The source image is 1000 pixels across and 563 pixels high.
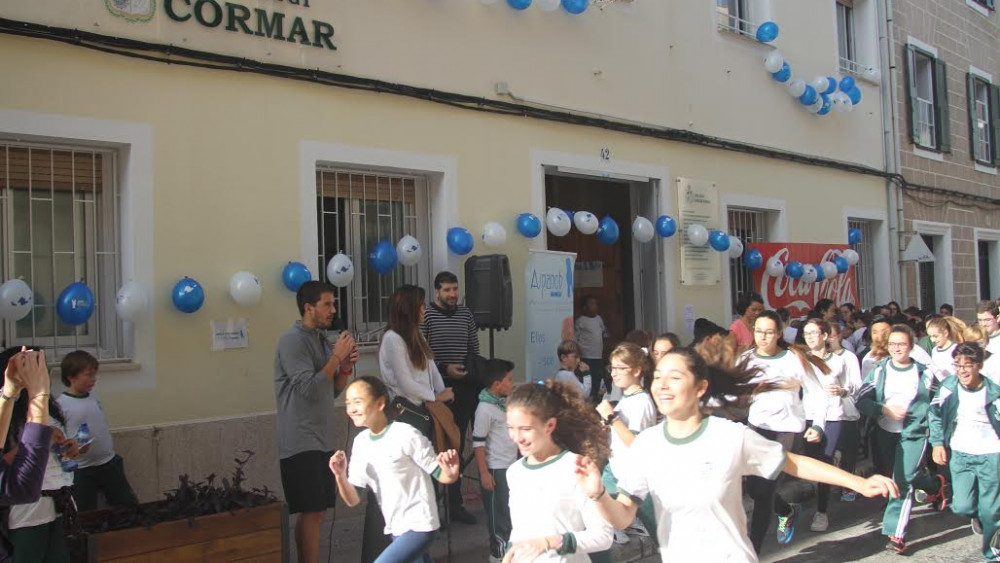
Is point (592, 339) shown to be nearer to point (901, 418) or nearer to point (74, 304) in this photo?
point (901, 418)

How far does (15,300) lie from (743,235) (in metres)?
9.11

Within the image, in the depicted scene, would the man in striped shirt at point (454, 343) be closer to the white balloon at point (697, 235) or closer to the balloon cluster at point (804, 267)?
the white balloon at point (697, 235)

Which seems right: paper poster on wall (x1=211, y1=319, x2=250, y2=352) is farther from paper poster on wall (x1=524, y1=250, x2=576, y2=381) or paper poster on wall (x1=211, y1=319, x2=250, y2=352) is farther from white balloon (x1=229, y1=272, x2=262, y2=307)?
paper poster on wall (x1=524, y1=250, x2=576, y2=381)

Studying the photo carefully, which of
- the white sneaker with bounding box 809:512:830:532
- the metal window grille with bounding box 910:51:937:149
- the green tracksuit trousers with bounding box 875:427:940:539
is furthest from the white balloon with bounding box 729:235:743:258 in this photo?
the metal window grille with bounding box 910:51:937:149

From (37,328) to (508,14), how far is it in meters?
5.27

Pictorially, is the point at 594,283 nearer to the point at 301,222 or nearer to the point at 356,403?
the point at 301,222

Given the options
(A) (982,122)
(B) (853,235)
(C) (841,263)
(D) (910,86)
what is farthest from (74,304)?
(A) (982,122)

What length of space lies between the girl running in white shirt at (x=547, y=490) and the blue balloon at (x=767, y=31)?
9.27 m

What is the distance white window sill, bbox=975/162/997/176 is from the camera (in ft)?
57.3

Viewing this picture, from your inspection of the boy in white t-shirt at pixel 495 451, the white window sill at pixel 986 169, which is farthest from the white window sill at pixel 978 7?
the boy in white t-shirt at pixel 495 451

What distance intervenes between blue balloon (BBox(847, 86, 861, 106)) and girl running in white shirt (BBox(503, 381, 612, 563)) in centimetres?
1117

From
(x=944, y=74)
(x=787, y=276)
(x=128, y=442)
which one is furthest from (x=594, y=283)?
(x=944, y=74)

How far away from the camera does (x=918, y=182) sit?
15336 millimetres

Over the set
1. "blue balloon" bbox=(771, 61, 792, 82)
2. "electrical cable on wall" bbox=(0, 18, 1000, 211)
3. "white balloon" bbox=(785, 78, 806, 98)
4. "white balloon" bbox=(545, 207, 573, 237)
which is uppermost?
"blue balloon" bbox=(771, 61, 792, 82)
